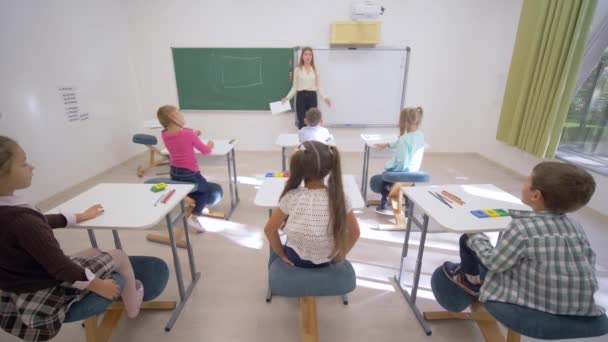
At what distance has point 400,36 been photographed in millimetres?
4531

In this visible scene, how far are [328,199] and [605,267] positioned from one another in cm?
251

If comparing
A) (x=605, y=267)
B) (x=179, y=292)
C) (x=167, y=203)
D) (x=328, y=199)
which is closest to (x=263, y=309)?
(x=179, y=292)

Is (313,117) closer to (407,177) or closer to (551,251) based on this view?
(407,177)

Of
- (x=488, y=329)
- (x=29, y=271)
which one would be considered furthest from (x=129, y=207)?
(x=488, y=329)

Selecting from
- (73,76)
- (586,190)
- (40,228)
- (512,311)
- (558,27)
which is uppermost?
(558,27)

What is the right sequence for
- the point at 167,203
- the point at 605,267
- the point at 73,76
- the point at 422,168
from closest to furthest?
the point at 167,203 < the point at 605,267 < the point at 73,76 < the point at 422,168

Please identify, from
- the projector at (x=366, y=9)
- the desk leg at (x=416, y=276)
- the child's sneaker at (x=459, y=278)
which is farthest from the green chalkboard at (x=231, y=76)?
the child's sneaker at (x=459, y=278)

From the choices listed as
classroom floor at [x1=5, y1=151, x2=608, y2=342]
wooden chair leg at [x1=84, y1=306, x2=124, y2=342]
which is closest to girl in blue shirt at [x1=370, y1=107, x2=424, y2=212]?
classroom floor at [x1=5, y1=151, x2=608, y2=342]

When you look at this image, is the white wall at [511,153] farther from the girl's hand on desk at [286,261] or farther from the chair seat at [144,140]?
the chair seat at [144,140]

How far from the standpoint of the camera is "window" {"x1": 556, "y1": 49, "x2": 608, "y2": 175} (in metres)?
3.27

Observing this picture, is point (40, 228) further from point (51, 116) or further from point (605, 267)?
point (605, 267)

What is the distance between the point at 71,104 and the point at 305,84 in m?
3.03

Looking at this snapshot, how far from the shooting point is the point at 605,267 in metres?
2.29

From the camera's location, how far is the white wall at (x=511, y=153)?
311 centimetres
